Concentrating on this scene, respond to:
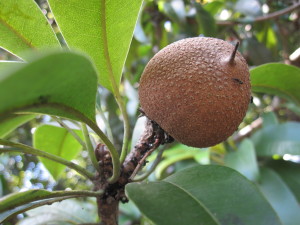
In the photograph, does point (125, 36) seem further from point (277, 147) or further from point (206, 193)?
point (277, 147)

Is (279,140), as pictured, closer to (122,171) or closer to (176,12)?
(176,12)

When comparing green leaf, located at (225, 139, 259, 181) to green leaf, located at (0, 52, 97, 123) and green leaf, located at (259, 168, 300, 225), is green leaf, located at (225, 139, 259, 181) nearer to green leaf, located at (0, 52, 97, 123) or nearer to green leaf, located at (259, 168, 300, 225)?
green leaf, located at (259, 168, 300, 225)

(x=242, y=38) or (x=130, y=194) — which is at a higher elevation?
(x=130, y=194)

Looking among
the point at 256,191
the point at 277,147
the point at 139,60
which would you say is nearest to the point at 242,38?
the point at 139,60

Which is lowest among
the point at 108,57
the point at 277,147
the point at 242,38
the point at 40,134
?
the point at 277,147

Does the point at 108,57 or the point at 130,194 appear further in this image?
the point at 108,57

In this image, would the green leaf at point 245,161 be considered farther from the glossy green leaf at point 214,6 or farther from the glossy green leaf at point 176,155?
the glossy green leaf at point 214,6

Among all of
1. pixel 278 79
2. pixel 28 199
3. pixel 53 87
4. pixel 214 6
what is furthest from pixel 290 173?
pixel 53 87
